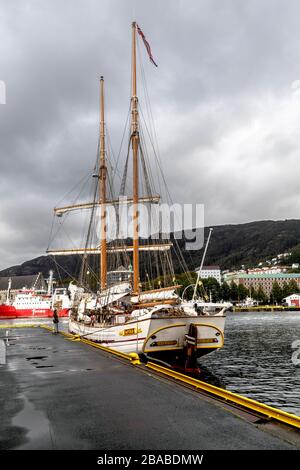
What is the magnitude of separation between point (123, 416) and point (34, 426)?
1.83 m

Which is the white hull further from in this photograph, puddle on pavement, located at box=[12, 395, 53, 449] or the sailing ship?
puddle on pavement, located at box=[12, 395, 53, 449]

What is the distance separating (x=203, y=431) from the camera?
7.30 m

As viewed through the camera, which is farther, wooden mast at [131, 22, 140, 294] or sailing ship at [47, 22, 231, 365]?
wooden mast at [131, 22, 140, 294]

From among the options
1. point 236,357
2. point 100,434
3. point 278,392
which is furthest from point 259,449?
point 236,357

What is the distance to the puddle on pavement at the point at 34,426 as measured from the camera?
6704 mm

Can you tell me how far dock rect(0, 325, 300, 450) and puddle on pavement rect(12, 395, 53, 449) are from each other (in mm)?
16

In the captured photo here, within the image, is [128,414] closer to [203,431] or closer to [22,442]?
[203,431]

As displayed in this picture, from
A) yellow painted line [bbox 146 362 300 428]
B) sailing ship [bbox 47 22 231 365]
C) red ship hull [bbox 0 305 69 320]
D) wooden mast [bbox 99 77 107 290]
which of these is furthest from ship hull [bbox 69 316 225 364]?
red ship hull [bbox 0 305 69 320]

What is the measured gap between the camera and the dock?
22.2 feet

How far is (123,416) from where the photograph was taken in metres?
8.41

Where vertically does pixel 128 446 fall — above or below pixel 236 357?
above

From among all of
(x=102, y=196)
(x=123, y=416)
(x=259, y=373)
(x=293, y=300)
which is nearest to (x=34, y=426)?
(x=123, y=416)
